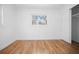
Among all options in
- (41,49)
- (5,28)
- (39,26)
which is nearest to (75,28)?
(39,26)

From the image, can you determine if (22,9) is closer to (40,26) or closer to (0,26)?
(40,26)

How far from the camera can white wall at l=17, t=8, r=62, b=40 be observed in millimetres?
7543

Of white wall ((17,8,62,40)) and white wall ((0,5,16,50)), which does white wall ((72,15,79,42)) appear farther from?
white wall ((0,5,16,50))

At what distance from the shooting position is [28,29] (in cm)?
755

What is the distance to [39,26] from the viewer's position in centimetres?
761

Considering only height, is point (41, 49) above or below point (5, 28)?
below

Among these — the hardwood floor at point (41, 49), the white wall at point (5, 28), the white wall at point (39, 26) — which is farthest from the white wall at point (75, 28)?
the white wall at point (5, 28)

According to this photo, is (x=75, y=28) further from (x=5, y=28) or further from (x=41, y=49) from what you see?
(x=5, y=28)
